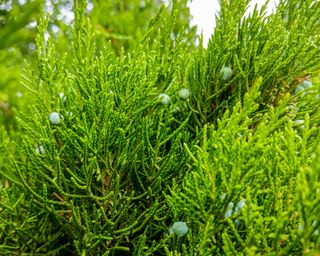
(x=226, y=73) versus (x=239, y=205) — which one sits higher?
(x=226, y=73)

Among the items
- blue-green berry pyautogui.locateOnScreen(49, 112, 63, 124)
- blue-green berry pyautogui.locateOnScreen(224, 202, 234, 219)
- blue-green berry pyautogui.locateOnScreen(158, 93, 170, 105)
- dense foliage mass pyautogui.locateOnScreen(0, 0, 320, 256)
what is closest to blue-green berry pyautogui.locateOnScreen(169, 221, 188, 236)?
dense foliage mass pyautogui.locateOnScreen(0, 0, 320, 256)

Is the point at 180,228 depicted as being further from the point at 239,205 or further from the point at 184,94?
the point at 184,94

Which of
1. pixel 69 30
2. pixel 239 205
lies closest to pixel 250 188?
pixel 239 205

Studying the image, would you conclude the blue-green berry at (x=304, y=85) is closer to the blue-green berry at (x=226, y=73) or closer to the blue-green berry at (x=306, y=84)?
the blue-green berry at (x=306, y=84)

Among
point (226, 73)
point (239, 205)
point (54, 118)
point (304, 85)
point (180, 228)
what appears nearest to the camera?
point (239, 205)

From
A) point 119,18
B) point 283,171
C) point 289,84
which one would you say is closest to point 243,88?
point 289,84

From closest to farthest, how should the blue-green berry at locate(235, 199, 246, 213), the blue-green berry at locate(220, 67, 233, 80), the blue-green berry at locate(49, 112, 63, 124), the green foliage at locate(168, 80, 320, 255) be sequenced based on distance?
1. the green foliage at locate(168, 80, 320, 255)
2. the blue-green berry at locate(235, 199, 246, 213)
3. the blue-green berry at locate(49, 112, 63, 124)
4. the blue-green berry at locate(220, 67, 233, 80)

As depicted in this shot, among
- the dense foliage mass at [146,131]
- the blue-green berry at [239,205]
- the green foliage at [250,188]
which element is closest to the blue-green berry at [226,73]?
the dense foliage mass at [146,131]

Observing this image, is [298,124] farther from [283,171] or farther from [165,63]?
[165,63]

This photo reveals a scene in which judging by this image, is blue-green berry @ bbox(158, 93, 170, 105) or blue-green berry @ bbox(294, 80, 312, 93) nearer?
blue-green berry @ bbox(158, 93, 170, 105)

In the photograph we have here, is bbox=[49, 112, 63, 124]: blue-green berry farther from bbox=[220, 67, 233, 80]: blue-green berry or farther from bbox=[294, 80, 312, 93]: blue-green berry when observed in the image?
bbox=[294, 80, 312, 93]: blue-green berry

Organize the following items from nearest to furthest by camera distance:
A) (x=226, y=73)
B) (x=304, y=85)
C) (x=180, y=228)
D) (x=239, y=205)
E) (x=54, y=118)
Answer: (x=239, y=205) < (x=180, y=228) < (x=54, y=118) < (x=226, y=73) < (x=304, y=85)
